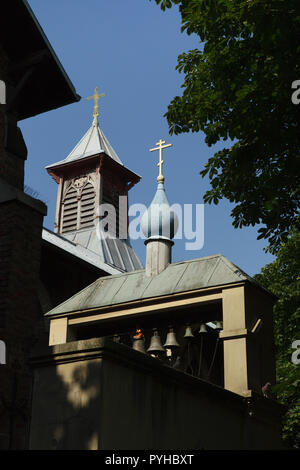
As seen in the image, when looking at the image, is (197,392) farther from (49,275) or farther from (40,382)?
(49,275)

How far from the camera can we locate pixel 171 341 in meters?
12.3

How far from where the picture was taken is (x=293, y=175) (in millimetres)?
11109

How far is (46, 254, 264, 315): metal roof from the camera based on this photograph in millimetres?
12922

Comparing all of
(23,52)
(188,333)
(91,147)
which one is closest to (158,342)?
(188,333)

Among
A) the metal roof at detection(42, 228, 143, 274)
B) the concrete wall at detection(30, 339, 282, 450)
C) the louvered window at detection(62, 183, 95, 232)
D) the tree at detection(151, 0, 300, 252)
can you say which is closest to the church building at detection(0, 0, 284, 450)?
the concrete wall at detection(30, 339, 282, 450)

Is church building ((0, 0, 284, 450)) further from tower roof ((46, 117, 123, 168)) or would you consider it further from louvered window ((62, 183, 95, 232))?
tower roof ((46, 117, 123, 168))

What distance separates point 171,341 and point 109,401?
438 cm

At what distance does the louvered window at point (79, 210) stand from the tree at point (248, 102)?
31.2m

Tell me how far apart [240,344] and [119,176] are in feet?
112

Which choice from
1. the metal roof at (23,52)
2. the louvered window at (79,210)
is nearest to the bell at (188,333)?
the metal roof at (23,52)

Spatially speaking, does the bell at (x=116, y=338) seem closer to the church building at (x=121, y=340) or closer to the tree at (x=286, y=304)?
the church building at (x=121, y=340)

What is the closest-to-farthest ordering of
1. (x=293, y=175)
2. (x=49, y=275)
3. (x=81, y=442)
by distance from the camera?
1. (x=81, y=442)
2. (x=293, y=175)
3. (x=49, y=275)

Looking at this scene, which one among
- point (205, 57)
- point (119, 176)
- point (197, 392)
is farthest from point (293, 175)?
point (119, 176)

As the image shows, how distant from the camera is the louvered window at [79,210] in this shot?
43.6 m
